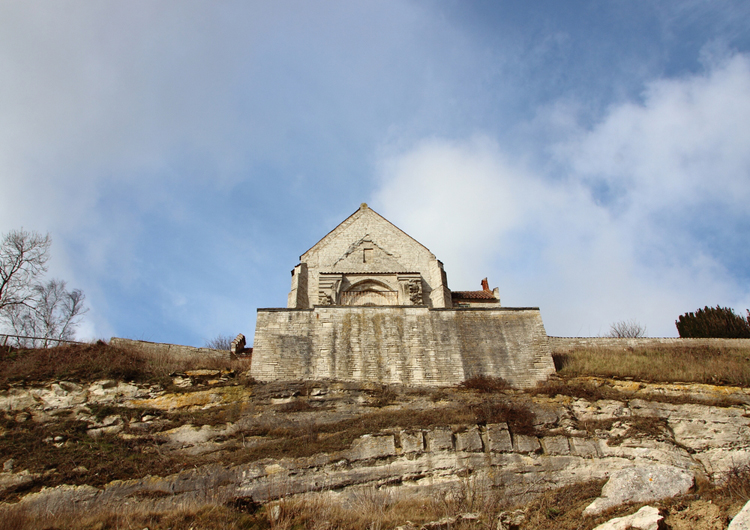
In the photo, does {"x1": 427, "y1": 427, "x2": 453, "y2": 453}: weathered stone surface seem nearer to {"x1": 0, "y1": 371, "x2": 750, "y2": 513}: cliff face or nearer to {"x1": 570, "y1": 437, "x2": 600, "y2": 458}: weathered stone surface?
{"x1": 0, "y1": 371, "x2": 750, "y2": 513}: cliff face

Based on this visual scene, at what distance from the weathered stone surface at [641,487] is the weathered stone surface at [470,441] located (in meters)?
3.26

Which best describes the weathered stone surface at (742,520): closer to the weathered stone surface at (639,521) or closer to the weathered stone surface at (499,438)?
the weathered stone surface at (639,521)

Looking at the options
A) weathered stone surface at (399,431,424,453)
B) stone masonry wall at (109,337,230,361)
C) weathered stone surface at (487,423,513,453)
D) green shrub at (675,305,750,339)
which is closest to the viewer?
weathered stone surface at (399,431,424,453)

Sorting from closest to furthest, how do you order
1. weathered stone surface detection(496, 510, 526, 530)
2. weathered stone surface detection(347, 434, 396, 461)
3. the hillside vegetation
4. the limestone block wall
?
1. weathered stone surface detection(496, 510, 526, 530)
2. the hillside vegetation
3. weathered stone surface detection(347, 434, 396, 461)
4. the limestone block wall

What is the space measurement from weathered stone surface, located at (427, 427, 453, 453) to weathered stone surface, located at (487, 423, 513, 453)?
1.03m

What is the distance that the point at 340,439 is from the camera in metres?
12.8

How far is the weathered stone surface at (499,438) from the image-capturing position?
12.5m

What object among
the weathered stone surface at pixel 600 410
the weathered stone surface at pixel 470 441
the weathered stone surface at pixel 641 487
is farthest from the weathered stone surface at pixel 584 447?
the weathered stone surface at pixel 470 441

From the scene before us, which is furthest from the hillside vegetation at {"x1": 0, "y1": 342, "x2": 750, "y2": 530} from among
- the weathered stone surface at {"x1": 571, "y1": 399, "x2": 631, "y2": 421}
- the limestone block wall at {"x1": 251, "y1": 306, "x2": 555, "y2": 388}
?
the limestone block wall at {"x1": 251, "y1": 306, "x2": 555, "y2": 388}

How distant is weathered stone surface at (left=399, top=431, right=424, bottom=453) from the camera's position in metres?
12.3

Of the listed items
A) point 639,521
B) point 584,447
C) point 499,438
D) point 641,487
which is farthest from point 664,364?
point 639,521

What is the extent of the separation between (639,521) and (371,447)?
6303 millimetres

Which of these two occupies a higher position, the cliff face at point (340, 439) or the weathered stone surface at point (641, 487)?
the cliff face at point (340, 439)

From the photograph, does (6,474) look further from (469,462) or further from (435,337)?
(435,337)
